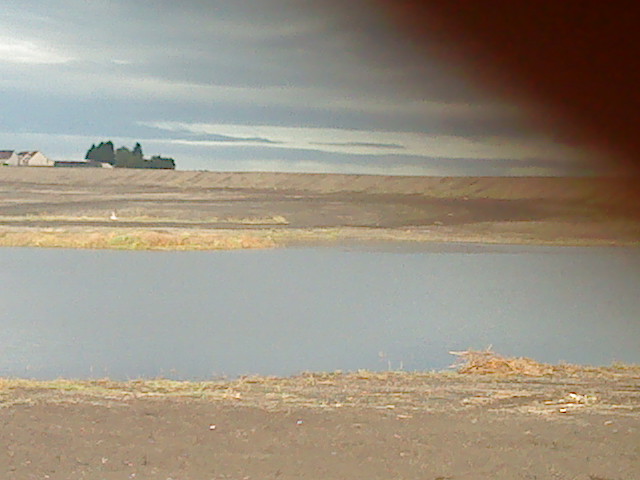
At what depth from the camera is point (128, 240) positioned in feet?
65.1

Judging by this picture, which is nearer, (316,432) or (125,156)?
(125,156)

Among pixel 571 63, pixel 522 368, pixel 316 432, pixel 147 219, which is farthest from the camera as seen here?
pixel 147 219

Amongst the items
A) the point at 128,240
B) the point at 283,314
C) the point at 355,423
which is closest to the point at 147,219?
the point at 128,240

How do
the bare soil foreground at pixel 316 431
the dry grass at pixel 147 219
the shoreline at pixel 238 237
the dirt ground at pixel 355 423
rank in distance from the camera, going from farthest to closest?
1. the dry grass at pixel 147 219
2. the shoreline at pixel 238 237
3. the bare soil foreground at pixel 316 431
4. the dirt ground at pixel 355 423

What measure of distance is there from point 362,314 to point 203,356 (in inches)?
126

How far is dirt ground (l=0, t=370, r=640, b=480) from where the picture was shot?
348cm

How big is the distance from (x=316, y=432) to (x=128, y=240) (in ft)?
53.1

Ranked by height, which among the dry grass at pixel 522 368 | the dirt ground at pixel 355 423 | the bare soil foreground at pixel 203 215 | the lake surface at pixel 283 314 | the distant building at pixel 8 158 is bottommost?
the lake surface at pixel 283 314

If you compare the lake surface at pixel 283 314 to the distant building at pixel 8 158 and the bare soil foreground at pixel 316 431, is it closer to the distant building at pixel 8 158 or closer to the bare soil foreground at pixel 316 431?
the bare soil foreground at pixel 316 431

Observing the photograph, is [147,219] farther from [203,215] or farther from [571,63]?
[571,63]

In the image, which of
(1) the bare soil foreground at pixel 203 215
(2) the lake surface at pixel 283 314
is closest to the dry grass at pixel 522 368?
(2) the lake surface at pixel 283 314

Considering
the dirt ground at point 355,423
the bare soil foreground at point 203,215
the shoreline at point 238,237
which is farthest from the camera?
the bare soil foreground at point 203,215

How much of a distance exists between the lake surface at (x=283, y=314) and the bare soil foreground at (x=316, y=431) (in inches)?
47.5

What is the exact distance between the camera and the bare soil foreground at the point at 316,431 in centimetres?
348
